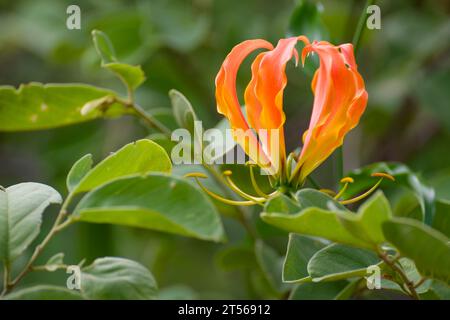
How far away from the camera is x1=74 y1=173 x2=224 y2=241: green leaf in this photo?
67cm

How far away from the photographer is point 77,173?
81 cm

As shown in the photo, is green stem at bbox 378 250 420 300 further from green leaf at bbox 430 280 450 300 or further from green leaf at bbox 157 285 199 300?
green leaf at bbox 157 285 199 300

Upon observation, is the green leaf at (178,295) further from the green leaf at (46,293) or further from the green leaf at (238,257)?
the green leaf at (46,293)

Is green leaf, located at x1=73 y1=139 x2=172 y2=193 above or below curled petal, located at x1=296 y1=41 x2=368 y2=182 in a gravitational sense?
below

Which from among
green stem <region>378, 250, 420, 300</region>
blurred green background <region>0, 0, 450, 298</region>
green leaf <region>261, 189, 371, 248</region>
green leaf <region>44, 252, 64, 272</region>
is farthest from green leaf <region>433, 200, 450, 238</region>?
blurred green background <region>0, 0, 450, 298</region>

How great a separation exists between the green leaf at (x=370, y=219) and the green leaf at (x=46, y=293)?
319 mm

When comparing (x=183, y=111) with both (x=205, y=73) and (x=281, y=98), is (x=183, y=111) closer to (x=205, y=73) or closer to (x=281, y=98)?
(x=281, y=98)

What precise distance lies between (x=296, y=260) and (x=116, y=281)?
0.20 metres

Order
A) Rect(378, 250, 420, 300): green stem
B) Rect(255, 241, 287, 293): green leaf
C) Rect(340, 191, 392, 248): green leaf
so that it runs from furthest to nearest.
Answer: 1. Rect(255, 241, 287, 293): green leaf
2. Rect(378, 250, 420, 300): green stem
3. Rect(340, 191, 392, 248): green leaf

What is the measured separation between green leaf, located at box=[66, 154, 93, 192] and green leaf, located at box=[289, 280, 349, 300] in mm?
329

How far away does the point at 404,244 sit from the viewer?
684 mm

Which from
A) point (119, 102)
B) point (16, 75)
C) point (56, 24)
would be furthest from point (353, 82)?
point (16, 75)

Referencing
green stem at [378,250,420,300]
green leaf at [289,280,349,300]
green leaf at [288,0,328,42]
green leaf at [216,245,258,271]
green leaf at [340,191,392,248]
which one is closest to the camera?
green leaf at [340,191,392,248]

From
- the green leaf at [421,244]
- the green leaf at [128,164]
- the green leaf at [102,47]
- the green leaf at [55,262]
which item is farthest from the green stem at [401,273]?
the green leaf at [102,47]
